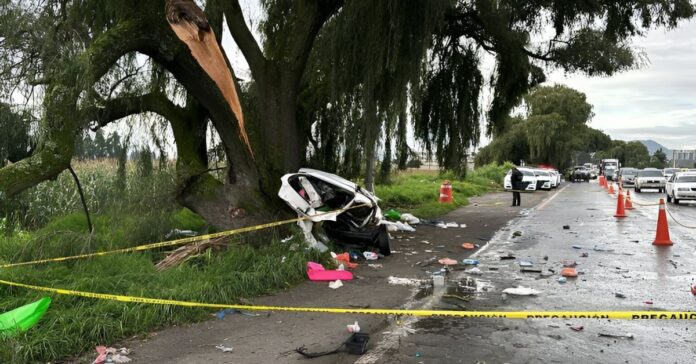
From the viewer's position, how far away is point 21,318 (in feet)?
15.4

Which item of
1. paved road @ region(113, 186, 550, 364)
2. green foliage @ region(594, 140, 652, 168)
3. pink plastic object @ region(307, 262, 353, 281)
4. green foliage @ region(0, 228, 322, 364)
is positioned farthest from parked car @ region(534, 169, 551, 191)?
green foliage @ region(594, 140, 652, 168)

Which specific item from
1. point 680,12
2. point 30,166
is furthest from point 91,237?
point 680,12

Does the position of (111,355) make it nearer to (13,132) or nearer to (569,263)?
(13,132)

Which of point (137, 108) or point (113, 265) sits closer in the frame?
point (113, 265)

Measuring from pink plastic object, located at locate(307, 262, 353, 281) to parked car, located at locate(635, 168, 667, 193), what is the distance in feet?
110

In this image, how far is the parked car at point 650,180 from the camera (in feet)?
114

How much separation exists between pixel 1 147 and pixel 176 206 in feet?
10.9

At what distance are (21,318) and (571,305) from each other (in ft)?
19.4

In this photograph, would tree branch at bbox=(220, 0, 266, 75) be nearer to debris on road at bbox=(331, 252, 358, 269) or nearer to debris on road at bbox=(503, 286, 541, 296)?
debris on road at bbox=(331, 252, 358, 269)

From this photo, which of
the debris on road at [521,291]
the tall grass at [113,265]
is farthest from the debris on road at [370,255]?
the debris on road at [521,291]

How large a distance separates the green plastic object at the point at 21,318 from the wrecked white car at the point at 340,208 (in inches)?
177

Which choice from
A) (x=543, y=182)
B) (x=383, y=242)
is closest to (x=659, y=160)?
(x=543, y=182)

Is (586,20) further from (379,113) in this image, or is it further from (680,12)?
(379,113)

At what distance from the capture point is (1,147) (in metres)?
9.51
